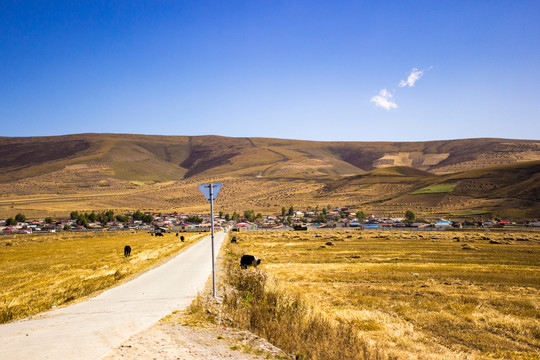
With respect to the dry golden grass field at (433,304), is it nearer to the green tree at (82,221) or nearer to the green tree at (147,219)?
the green tree at (82,221)

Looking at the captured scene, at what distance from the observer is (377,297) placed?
15.3m

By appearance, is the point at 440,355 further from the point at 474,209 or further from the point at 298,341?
the point at 474,209

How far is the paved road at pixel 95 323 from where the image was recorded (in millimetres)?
6527

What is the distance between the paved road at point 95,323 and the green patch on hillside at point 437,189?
488 ft

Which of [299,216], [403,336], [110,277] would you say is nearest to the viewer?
[403,336]

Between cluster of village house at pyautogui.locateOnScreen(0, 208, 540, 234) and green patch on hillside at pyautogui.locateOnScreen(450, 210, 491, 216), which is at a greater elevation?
green patch on hillside at pyautogui.locateOnScreen(450, 210, 491, 216)

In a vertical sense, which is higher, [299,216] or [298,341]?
[298,341]

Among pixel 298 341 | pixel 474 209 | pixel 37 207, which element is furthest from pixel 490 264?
pixel 37 207

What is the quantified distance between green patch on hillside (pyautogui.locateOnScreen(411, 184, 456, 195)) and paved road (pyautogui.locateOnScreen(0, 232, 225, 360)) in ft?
488

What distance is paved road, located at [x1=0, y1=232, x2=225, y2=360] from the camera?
653 cm

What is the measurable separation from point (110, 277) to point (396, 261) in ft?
70.7

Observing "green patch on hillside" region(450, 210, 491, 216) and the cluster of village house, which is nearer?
the cluster of village house

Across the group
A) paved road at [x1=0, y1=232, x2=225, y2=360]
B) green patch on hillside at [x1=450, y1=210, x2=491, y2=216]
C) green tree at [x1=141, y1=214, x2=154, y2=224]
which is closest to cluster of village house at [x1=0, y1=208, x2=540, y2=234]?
green tree at [x1=141, y1=214, x2=154, y2=224]

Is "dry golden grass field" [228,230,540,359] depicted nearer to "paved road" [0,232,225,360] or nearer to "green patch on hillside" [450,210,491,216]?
"paved road" [0,232,225,360]
